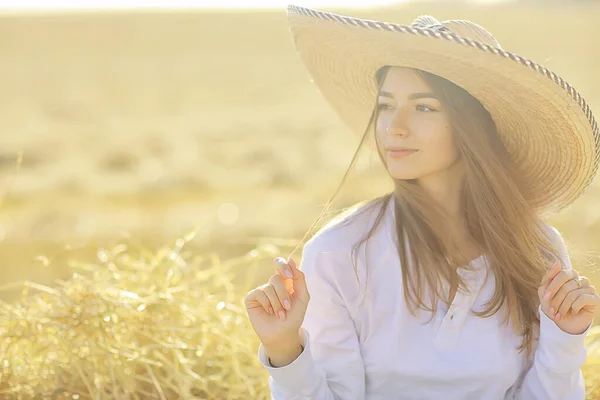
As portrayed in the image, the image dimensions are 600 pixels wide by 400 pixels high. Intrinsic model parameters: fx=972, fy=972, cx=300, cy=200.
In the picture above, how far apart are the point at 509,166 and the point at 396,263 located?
1.49 ft

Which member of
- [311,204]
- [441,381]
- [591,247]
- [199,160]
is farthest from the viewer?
[199,160]

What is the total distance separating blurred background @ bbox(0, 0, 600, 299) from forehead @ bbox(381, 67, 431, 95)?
1.22 ft

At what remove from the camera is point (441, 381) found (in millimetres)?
2498

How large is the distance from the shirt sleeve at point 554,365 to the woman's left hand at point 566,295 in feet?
0.25

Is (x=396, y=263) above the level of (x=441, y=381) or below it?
above

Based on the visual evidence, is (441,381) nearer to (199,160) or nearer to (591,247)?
(591,247)

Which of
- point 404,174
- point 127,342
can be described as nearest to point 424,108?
point 404,174

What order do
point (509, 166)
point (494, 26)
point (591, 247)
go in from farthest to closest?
1. point (494, 26)
2. point (591, 247)
3. point (509, 166)

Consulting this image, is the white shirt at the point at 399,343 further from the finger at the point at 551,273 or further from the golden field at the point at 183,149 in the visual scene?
the golden field at the point at 183,149

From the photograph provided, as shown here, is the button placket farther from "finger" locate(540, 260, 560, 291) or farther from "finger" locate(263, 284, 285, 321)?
"finger" locate(263, 284, 285, 321)

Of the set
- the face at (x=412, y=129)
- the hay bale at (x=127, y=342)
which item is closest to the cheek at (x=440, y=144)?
the face at (x=412, y=129)

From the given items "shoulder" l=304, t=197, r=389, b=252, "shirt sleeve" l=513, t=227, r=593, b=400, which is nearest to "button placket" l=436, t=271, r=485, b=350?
"shirt sleeve" l=513, t=227, r=593, b=400

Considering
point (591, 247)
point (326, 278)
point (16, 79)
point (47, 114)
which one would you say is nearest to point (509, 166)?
point (326, 278)

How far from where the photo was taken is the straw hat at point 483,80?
2.36m
